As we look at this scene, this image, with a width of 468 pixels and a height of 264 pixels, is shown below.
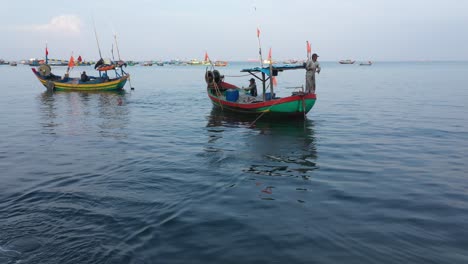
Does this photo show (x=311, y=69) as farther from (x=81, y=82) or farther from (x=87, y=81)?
(x=81, y=82)

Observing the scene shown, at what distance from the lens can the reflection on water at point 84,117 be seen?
677 inches

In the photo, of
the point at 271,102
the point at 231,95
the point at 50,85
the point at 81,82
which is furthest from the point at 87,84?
the point at 271,102

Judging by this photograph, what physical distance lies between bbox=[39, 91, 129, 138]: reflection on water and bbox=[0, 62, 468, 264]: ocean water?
1.40 feet

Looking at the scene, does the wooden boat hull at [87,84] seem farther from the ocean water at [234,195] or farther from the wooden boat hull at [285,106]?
the wooden boat hull at [285,106]

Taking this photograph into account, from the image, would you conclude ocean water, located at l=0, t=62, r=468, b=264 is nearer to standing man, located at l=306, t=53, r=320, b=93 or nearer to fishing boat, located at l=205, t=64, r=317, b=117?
fishing boat, located at l=205, t=64, r=317, b=117

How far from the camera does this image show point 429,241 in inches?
250

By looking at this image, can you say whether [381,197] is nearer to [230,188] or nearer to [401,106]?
[230,188]

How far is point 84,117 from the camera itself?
21.4m

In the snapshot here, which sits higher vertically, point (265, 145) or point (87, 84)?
point (87, 84)

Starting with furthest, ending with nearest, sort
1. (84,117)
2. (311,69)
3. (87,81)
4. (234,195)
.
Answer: (87,81) < (84,117) < (311,69) < (234,195)

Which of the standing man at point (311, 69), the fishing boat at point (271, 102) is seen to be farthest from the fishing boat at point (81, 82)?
the standing man at point (311, 69)

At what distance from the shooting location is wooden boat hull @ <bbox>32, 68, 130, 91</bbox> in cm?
3744

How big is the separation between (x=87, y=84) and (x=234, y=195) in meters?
33.6

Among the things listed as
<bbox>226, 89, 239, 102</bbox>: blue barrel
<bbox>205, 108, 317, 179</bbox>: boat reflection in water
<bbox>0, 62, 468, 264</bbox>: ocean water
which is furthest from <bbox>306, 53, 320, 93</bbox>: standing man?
<bbox>226, 89, 239, 102</bbox>: blue barrel
